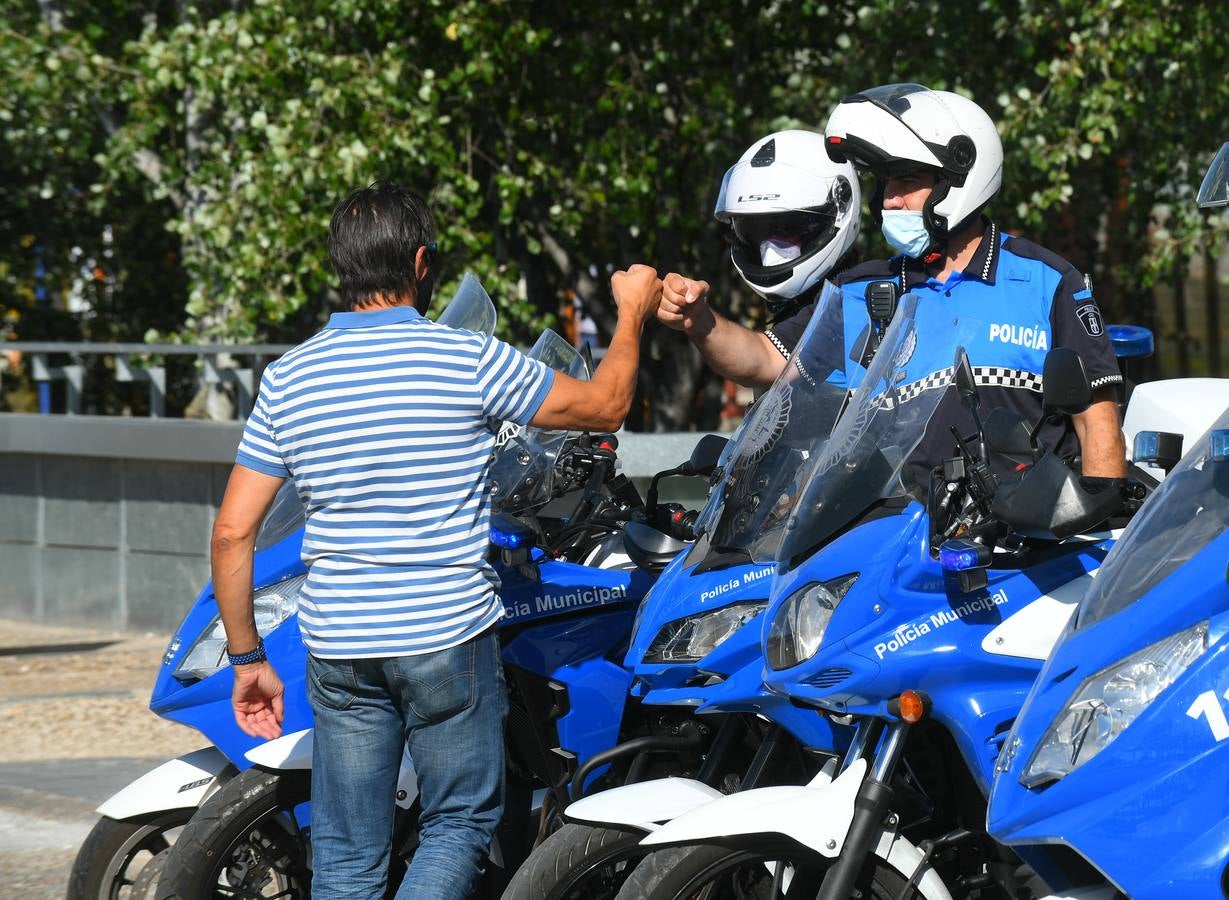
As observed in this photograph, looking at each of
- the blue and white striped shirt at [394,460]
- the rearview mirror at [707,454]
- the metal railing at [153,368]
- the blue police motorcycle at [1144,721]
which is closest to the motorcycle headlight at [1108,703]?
the blue police motorcycle at [1144,721]

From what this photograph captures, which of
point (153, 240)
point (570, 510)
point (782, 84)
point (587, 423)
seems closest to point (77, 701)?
point (570, 510)

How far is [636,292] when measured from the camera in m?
3.48

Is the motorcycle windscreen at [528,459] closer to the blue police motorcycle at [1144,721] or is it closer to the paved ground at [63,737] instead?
the blue police motorcycle at [1144,721]

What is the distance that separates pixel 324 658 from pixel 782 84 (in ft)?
26.6

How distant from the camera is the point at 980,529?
112 inches

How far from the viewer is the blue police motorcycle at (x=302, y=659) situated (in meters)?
3.79

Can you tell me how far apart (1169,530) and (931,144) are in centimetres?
120

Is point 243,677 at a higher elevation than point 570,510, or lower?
lower

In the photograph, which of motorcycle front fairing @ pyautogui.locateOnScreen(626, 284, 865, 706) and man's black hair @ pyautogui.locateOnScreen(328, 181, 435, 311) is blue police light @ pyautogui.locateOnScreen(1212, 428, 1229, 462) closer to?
motorcycle front fairing @ pyautogui.locateOnScreen(626, 284, 865, 706)

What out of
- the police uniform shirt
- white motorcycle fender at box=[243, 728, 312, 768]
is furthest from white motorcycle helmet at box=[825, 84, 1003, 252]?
white motorcycle fender at box=[243, 728, 312, 768]

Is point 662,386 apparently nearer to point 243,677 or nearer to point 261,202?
point 261,202

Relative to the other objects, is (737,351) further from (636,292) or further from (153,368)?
(153,368)

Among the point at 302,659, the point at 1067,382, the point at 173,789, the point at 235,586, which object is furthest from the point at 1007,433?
the point at 173,789

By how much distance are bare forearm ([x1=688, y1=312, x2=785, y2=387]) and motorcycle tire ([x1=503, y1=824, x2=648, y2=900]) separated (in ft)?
4.13
